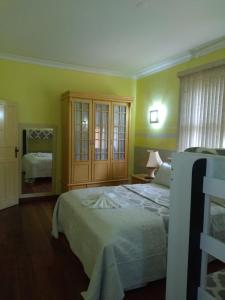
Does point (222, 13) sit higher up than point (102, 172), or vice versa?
point (222, 13)

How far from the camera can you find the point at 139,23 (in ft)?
9.40

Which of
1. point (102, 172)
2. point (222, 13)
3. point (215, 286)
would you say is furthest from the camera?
point (102, 172)

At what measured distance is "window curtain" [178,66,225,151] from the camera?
3270 mm

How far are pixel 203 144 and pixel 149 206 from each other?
62.6 inches

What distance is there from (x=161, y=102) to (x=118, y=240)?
321 centimetres

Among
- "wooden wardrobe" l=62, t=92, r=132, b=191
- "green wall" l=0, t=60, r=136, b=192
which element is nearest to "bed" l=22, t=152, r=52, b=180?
"green wall" l=0, t=60, r=136, b=192

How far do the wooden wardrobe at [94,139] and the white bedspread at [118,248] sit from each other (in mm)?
2078

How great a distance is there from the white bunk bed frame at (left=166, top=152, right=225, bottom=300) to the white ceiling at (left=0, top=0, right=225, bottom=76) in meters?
2.12

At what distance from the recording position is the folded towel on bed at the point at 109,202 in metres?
2.50

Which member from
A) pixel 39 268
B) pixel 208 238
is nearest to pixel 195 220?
pixel 208 238

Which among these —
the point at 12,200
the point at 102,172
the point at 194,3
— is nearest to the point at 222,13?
the point at 194,3

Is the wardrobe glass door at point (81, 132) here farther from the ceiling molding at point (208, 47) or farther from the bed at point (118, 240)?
the ceiling molding at point (208, 47)

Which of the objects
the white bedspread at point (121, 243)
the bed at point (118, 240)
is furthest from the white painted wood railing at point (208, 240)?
the bed at point (118, 240)

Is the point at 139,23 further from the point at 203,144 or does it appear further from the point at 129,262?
the point at 129,262
